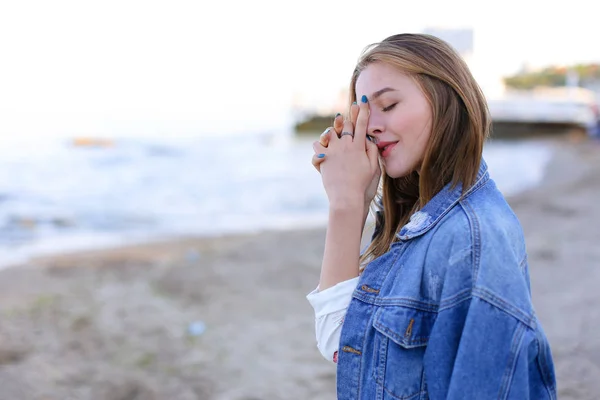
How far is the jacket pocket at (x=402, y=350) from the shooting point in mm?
1299

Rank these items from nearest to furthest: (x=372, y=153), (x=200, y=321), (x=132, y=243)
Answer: (x=372, y=153), (x=200, y=321), (x=132, y=243)

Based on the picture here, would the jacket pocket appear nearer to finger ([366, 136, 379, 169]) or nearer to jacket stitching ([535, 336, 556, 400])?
jacket stitching ([535, 336, 556, 400])

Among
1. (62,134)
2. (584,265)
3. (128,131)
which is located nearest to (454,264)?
(584,265)

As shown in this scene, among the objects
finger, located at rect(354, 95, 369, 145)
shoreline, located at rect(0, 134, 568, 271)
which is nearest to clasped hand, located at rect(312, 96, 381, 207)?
finger, located at rect(354, 95, 369, 145)

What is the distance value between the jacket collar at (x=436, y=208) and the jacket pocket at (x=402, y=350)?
19cm

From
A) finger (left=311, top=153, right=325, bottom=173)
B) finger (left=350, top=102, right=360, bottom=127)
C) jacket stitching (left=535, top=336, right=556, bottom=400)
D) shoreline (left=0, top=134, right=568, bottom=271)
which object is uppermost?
finger (left=350, top=102, right=360, bottom=127)

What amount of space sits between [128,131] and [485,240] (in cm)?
4107

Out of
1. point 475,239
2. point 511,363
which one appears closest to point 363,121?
point 475,239

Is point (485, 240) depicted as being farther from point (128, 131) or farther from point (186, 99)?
point (186, 99)

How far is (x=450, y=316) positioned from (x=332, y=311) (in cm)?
36

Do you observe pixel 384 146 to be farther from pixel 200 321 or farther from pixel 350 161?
pixel 200 321

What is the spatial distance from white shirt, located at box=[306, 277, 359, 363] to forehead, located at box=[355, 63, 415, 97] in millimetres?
489

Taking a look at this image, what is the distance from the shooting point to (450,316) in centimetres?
123

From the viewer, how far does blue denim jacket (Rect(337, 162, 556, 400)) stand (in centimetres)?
119
